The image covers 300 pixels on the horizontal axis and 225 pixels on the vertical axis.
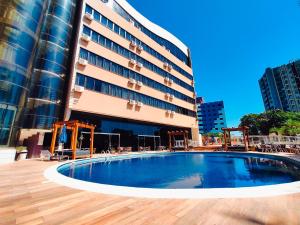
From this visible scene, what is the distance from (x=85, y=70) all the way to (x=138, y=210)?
57.2 feet

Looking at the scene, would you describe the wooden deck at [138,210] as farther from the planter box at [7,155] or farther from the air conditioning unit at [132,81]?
the air conditioning unit at [132,81]

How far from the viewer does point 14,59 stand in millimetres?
11031

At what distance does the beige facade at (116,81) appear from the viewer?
17406 millimetres

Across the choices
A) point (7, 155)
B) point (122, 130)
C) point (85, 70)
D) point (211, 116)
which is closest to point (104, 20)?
point (85, 70)

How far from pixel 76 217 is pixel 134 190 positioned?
1825mm

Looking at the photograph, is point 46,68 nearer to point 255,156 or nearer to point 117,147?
point 117,147

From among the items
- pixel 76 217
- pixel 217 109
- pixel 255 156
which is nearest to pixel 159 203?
pixel 76 217

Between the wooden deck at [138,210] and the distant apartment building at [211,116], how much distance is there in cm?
12523

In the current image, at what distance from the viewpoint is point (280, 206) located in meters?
3.13

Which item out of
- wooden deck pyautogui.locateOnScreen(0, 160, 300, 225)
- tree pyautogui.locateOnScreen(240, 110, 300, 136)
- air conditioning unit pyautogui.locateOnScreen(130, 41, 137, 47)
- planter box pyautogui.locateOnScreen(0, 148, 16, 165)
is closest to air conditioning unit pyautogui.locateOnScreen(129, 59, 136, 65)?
air conditioning unit pyautogui.locateOnScreen(130, 41, 137, 47)

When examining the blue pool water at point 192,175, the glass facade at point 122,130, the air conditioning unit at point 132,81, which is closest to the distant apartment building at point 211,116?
the glass facade at point 122,130

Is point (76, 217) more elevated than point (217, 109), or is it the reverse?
point (217, 109)

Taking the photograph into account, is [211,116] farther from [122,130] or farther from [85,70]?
[85,70]

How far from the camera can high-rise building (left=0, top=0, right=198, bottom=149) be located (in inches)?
440
